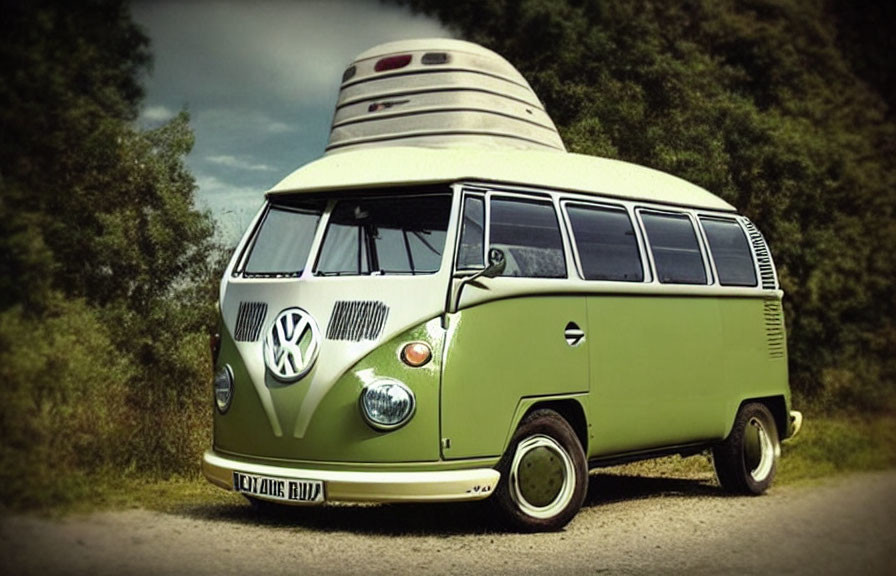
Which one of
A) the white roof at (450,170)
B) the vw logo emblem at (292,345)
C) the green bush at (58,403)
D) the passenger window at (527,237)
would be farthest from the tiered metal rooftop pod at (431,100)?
the green bush at (58,403)

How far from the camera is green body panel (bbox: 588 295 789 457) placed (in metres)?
6.77

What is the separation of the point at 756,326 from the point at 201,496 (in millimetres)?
4266

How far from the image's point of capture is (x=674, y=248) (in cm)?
769

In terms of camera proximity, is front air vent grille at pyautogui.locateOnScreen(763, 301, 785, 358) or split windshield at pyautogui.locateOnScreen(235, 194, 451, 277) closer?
split windshield at pyautogui.locateOnScreen(235, 194, 451, 277)

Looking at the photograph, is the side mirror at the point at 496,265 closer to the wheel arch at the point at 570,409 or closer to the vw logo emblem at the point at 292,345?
the wheel arch at the point at 570,409

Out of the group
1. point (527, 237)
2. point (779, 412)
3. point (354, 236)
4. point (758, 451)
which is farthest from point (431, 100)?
point (779, 412)

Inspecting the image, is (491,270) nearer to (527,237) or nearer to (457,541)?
(527,237)

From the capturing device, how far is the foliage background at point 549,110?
4.76 metres

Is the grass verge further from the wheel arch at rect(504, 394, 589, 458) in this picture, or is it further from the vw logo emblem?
the wheel arch at rect(504, 394, 589, 458)

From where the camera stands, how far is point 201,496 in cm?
717

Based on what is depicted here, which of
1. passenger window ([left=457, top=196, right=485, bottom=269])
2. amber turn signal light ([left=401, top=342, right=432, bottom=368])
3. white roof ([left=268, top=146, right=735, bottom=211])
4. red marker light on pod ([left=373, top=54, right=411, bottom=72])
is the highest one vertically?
red marker light on pod ([left=373, top=54, right=411, bottom=72])

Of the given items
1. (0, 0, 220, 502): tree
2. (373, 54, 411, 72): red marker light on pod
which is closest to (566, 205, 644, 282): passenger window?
(373, 54, 411, 72): red marker light on pod

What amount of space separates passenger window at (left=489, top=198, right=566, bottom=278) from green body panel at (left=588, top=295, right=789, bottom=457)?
41 cm

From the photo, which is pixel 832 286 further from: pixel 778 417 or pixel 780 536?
pixel 780 536
